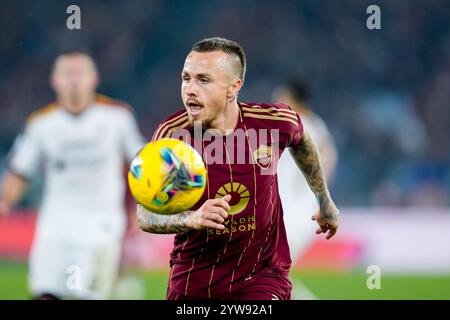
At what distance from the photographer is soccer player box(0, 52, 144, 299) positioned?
9219 millimetres

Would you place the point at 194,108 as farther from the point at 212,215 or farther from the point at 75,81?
the point at 75,81

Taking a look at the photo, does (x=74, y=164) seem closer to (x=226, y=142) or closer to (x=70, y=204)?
(x=70, y=204)

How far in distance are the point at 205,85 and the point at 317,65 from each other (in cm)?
1277

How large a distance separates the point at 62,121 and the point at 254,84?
8.75 m

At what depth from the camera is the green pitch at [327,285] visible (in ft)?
39.4

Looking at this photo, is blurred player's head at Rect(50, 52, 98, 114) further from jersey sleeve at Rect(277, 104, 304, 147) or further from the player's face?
the player's face

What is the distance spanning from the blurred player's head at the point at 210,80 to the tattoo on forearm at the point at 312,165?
2.14 feet

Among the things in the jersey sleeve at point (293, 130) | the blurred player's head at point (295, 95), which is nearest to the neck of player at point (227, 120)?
the jersey sleeve at point (293, 130)

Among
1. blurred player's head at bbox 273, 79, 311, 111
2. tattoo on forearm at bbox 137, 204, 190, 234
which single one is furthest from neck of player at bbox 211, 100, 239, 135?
blurred player's head at bbox 273, 79, 311, 111

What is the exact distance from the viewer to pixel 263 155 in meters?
5.91

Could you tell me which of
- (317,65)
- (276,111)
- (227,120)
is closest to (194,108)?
(227,120)

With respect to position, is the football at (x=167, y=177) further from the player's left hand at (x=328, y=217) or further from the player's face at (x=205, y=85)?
the player's left hand at (x=328, y=217)

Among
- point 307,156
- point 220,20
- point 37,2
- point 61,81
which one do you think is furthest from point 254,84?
point 307,156

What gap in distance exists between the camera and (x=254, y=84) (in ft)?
59.2
